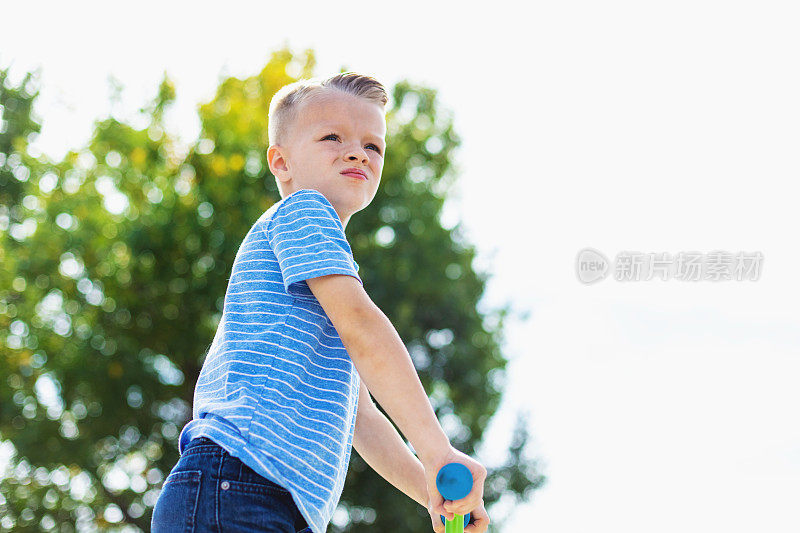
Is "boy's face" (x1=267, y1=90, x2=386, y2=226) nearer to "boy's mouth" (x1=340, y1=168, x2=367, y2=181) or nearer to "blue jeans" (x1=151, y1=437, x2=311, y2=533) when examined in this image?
"boy's mouth" (x1=340, y1=168, x2=367, y2=181)

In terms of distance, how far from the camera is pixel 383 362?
1743mm

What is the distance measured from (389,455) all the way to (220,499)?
1.96ft

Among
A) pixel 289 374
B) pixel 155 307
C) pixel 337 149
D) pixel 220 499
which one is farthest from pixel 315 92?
pixel 155 307

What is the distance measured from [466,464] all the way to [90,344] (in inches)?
509

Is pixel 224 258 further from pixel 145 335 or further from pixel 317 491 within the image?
pixel 317 491

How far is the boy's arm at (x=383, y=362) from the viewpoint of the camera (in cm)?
170

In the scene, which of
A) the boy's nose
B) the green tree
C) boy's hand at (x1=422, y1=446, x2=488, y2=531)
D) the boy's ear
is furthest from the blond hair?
the green tree

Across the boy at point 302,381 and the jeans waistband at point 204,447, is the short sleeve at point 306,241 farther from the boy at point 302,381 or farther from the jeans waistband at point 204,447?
the jeans waistband at point 204,447

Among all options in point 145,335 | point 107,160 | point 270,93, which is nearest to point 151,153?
point 107,160

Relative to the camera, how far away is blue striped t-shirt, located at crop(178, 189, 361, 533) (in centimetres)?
179

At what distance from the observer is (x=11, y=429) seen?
1362cm

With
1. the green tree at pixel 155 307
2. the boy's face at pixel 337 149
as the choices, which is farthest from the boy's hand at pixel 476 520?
the green tree at pixel 155 307

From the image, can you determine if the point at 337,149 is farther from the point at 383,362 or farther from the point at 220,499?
the point at 220,499

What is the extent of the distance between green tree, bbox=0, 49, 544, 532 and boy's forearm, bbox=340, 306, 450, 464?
36.0 feet
